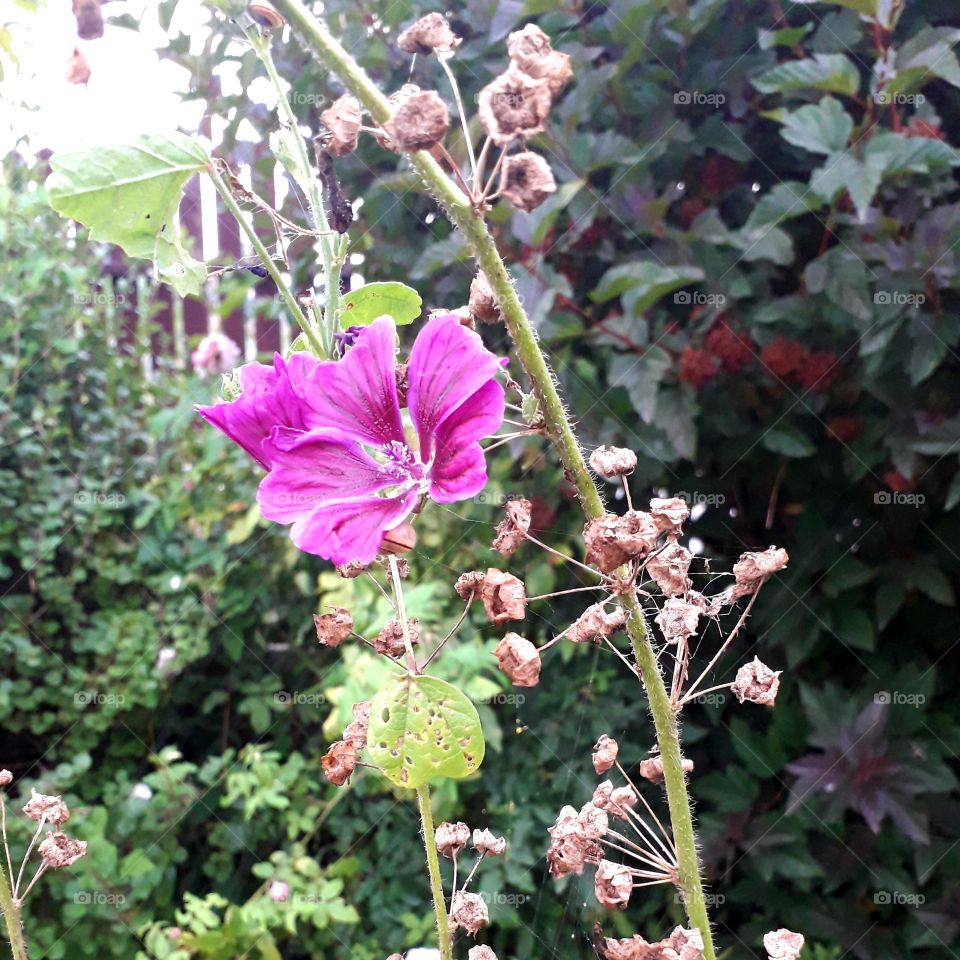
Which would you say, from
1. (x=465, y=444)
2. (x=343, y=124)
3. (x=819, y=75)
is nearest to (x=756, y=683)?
(x=465, y=444)

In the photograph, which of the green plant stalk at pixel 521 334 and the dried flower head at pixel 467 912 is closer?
the green plant stalk at pixel 521 334

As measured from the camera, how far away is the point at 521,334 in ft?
0.99

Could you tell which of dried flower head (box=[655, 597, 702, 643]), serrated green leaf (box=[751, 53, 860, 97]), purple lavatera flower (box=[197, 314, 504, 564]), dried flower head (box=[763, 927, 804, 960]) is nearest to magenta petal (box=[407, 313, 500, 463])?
purple lavatera flower (box=[197, 314, 504, 564])

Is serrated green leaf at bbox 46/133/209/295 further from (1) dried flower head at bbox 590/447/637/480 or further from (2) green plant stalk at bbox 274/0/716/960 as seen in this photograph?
(1) dried flower head at bbox 590/447/637/480

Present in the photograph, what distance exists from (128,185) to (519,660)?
230mm

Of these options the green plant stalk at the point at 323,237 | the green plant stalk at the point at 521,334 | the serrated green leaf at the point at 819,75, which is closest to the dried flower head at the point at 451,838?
the green plant stalk at the point at 521,334

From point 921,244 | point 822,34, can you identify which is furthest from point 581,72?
point 921,244

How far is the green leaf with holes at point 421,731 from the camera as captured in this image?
35cm

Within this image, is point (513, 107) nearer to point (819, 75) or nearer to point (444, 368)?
point (444, 368)

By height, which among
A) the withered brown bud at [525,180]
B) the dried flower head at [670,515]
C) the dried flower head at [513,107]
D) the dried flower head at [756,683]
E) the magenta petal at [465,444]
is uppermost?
the dried flower head at [513,107]

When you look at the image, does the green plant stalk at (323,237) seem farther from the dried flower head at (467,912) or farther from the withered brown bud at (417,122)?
the dried flower head at (467,912)

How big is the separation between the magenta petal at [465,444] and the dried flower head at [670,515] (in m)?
0.07

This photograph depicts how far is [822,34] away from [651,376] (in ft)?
1.49

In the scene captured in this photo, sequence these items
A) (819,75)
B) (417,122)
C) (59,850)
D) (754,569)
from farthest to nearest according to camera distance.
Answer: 1. (819,75)
2. (59,850)
3. (754,569)
4. (417,122)
